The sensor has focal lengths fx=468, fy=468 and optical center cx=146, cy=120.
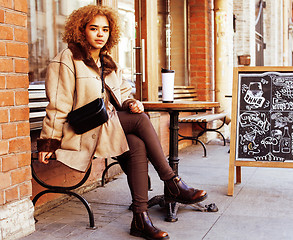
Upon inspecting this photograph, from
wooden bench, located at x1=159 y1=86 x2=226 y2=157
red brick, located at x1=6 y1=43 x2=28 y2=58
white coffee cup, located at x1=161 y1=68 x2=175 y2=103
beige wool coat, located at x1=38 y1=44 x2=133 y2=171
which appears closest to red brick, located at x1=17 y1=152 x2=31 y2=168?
beige wool coat, located at x1=38 y1=44 x2=133 y2=171

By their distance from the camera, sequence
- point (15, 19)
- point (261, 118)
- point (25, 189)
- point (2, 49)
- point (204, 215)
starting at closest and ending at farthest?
point (2, 49) < point (15, 19) < point (25, 189) < point (204, 215) < point (261, 118)

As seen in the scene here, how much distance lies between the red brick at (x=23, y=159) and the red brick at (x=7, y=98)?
0.36 m

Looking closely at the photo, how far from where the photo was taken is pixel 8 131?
3.07 m

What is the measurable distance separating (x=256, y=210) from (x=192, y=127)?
407 centimetres

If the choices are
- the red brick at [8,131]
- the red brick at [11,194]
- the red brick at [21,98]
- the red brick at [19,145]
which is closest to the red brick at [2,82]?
the red brick at [21,98]

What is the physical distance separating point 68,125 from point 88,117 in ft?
0.57

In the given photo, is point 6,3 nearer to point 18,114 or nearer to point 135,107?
point 18,114

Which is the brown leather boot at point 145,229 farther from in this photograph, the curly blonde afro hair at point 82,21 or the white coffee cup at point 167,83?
the curly blonde afro hair at point 82,21

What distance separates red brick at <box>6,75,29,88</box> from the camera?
10.1ft

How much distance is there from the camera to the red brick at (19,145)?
3100 mm

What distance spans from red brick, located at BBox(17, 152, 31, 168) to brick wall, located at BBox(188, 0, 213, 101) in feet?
16.3

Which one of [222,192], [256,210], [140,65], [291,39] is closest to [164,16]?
[140,65]

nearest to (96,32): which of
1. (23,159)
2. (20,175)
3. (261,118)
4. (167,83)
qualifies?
(167,83)

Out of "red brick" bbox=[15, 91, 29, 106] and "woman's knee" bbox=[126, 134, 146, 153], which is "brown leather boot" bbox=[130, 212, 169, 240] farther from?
"red brick" bbox=[15, 91, 29, 106]
